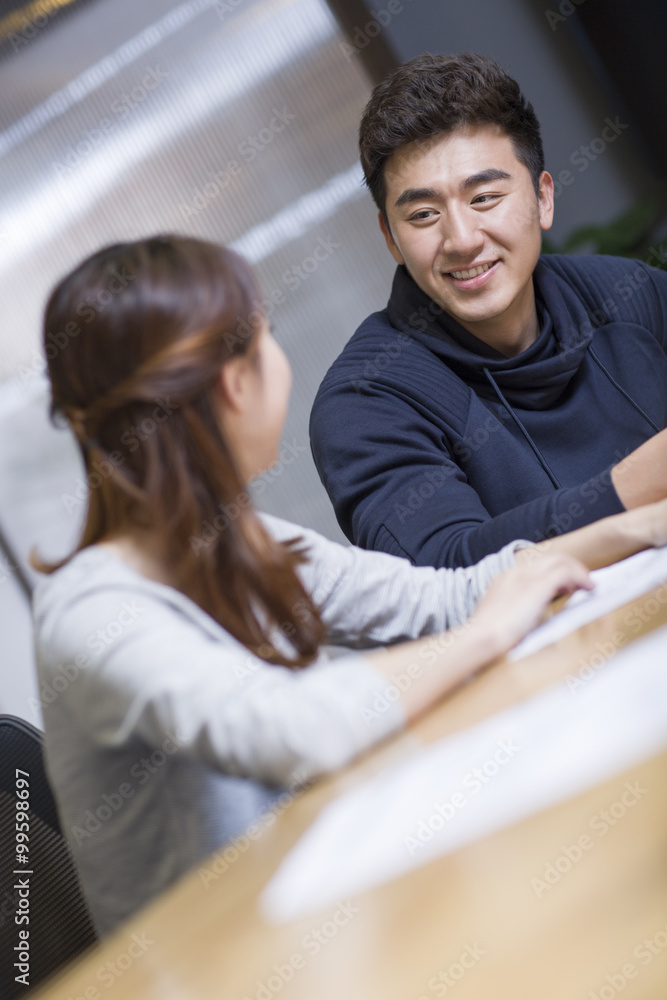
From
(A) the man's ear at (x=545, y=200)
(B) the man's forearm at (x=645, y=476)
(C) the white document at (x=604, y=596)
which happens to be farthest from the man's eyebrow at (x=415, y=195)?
(C) the white document at (x=604, y=596)

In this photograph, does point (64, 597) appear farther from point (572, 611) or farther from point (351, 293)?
point (351, 293)

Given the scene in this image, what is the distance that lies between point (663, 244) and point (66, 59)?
1.14 m

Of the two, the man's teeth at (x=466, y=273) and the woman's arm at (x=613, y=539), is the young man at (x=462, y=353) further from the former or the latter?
the woman's arm at (x=613, y=539)

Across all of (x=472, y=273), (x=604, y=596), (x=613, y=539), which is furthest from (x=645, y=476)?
(x=472, y=273)

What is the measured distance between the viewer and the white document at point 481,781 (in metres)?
0.41

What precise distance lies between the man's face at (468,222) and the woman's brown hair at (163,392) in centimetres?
44

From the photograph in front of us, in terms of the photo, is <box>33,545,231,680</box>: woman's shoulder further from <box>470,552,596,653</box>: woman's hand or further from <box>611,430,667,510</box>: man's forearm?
<box>611,430,667,510</box>: man's forearm

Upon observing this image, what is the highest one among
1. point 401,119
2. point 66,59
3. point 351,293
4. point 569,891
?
point 66,59

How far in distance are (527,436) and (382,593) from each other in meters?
0.32

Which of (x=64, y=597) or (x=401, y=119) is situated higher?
(x=401, y=119)

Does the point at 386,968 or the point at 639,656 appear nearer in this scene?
the point at 386,968

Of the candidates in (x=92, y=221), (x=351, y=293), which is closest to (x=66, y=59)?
(x=92, y=221)

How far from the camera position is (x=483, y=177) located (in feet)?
3.25

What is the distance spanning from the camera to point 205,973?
38cm
